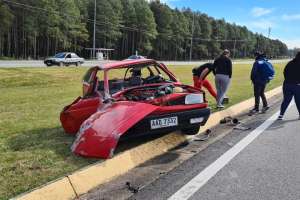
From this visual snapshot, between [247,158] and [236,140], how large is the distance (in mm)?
1667

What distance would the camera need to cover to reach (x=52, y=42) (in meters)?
91.9

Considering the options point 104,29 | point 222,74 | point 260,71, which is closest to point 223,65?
point 222,74

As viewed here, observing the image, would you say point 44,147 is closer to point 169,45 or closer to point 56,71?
point 56,71

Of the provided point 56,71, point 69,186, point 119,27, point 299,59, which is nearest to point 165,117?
point 69,186

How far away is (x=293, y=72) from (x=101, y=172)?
7592 millimetres

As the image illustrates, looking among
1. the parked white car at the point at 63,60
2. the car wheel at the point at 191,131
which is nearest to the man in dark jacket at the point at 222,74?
the car wheel at the point at 191,131

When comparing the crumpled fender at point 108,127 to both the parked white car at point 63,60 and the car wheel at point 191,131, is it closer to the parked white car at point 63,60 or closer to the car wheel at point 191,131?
the car wheel at point 191,131

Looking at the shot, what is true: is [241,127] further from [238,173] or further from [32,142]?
[32,142]

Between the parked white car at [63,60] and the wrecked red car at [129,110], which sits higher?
the wrecked red car at [129,110]

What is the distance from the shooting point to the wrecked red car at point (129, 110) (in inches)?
279

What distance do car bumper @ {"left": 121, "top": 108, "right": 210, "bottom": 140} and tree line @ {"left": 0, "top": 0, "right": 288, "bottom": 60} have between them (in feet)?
232

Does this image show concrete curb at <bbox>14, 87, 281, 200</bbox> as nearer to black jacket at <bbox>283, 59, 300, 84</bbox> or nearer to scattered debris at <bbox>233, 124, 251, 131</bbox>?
scattered debris at <bbox>233, 124, 251, 131</bbox>

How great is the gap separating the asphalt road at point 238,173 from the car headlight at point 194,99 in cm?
86

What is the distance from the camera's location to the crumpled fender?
6864 millimetres
